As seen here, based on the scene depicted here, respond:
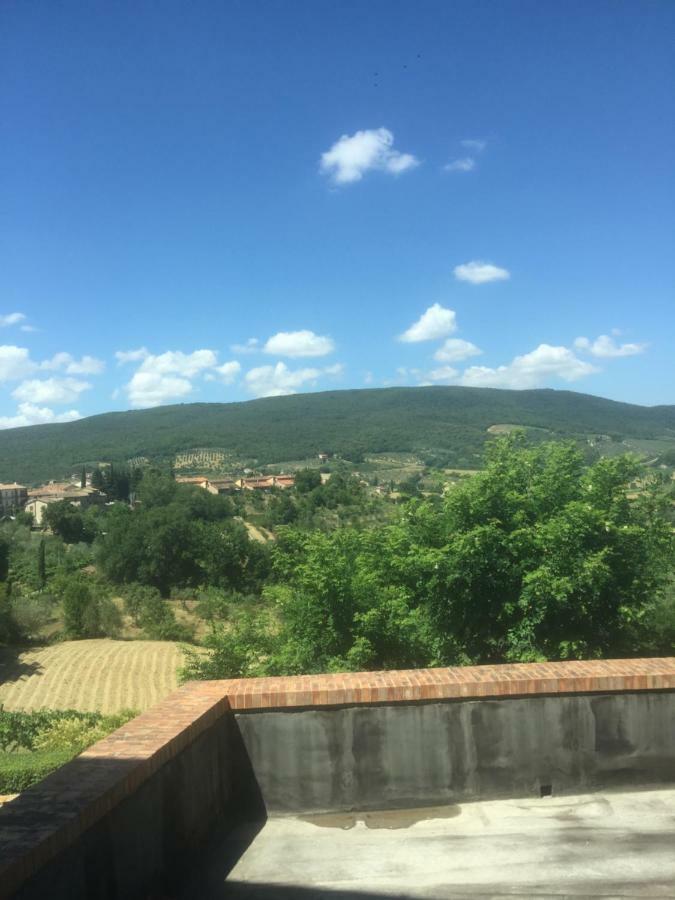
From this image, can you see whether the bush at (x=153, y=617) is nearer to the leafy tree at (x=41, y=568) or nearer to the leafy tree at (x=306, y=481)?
the leafy tree at (x=41, y=568)

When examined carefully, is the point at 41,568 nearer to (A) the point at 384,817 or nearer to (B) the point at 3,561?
(B) the point at 3,561

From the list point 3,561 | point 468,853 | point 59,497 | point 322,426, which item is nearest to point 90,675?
point 3,561

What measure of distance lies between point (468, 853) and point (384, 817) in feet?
2.04

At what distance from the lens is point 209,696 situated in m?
4.34


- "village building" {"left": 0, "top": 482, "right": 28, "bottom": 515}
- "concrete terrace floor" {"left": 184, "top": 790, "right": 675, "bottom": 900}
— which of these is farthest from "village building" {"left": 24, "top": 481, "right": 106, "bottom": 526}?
"concrete terrace floor" {"left": 184, "top": 790, "right": 675, "bottom": 900}

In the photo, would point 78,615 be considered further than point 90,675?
Yes

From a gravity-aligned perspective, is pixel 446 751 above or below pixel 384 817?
above

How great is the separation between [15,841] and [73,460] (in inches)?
4742

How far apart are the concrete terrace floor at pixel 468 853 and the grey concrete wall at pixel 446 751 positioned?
0.33 feet

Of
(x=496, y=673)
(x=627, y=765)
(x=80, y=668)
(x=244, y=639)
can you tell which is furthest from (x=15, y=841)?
(x=80, y=668)

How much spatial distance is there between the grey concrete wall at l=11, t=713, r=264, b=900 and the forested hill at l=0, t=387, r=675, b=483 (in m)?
97.0

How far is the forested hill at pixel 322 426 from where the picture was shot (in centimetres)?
11112

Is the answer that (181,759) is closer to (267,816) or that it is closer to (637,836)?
(267,816)

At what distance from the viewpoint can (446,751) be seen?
4293 mm
